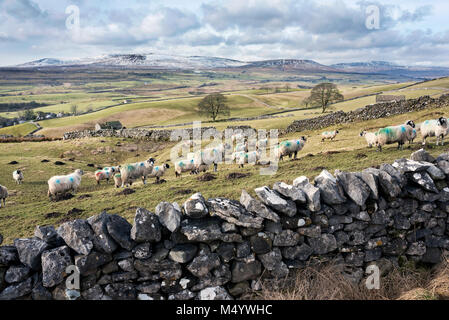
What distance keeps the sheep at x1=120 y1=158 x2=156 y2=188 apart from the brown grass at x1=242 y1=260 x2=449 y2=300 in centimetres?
1671

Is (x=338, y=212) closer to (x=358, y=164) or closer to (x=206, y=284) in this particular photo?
(x=206, y=284)

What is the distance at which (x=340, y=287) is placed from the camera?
6082mm

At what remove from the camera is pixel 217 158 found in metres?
22.6

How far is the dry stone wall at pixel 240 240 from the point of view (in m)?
5.29

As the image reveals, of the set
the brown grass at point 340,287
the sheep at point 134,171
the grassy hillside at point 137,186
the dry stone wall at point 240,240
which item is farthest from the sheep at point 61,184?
the brown grass at point 340,287

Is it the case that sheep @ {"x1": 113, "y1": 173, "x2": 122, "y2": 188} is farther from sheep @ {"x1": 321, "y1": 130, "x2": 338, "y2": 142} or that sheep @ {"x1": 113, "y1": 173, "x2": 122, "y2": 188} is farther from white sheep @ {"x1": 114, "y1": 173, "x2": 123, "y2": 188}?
sheep @ {"x1": 321, "y1": 130, "x2": 338, "y2": 142}

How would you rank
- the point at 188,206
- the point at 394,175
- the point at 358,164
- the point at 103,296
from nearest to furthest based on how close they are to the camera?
the point at 103,296 → the point at 188,206 → the point at 394,175 → the point at 358,164

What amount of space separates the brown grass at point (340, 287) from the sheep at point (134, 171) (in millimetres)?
16714

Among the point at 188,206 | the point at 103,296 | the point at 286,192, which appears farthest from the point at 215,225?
the point at 103,296

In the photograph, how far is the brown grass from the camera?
5.73 m

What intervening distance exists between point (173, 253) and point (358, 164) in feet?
43.3

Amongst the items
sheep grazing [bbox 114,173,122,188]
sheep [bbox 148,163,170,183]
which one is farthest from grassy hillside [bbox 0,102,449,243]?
sheep [bbox 148,163,170,183]

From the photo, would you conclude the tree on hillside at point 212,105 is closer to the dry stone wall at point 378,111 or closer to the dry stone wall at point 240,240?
the dry stone wall at point 378,111

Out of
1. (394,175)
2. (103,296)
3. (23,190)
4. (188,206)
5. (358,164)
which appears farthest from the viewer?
(23,190)
